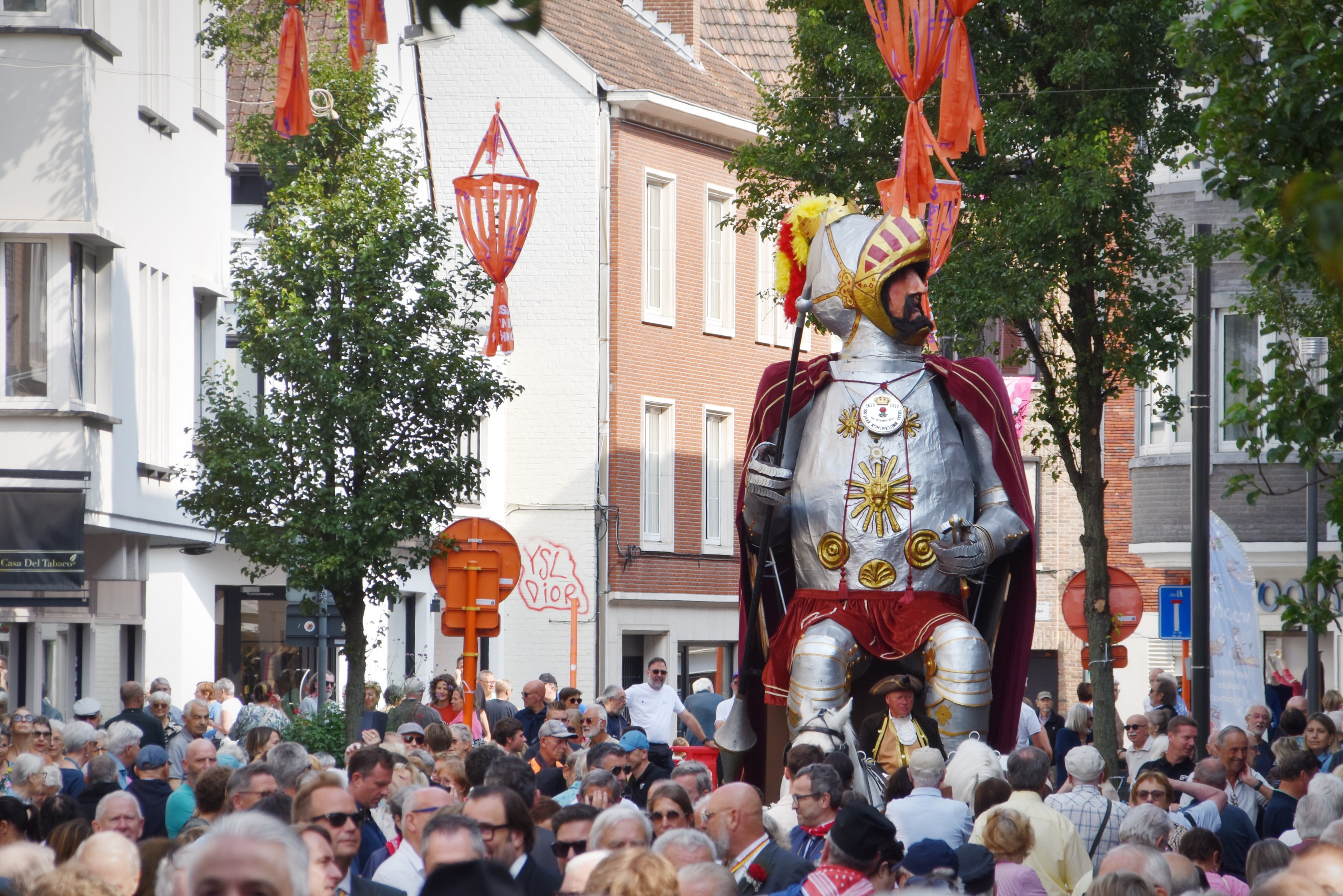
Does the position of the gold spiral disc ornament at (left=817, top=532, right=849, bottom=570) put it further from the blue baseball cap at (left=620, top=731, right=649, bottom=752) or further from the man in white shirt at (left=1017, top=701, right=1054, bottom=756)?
the man in white shirt at (left=1017, top=701, right=1054, bottom=756)

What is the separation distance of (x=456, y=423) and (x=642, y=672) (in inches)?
628

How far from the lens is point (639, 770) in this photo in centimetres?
1175

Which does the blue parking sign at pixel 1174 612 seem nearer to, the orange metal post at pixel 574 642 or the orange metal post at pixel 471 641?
the orange metal post at pixel 471 641

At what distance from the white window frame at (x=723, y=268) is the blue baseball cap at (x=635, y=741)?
23.4 metres

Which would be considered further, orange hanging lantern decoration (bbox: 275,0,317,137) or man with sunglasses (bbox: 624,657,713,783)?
man with sunglasses (bbox: 624,657,713,783)

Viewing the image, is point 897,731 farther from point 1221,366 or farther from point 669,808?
point 1221,366

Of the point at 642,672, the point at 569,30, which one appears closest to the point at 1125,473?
the point at 642,672

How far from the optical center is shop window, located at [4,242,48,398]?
19250mm

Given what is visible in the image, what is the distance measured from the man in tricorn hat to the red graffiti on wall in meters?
19.9

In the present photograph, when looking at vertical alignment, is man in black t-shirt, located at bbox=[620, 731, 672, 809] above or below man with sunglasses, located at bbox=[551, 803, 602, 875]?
below

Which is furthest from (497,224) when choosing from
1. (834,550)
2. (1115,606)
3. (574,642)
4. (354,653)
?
(834,550)

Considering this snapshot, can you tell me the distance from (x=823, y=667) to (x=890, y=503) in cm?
112

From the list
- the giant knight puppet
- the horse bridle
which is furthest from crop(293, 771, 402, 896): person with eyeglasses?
the giant knight puppet

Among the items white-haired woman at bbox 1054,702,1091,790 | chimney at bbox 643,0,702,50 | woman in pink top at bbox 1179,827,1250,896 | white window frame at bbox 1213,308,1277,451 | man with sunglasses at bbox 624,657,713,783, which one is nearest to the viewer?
woman in pink top at bbox 1179,827,1250,896
